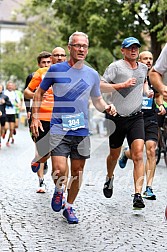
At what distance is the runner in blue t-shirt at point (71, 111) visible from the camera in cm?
651

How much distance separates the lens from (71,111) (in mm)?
6531

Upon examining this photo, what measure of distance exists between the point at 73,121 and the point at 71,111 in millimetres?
100

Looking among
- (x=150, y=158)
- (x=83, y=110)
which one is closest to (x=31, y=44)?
(x=150, y=158)

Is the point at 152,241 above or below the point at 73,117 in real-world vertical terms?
below

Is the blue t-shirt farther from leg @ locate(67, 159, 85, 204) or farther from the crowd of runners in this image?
leg @ locate(67, 159, 85, 204)

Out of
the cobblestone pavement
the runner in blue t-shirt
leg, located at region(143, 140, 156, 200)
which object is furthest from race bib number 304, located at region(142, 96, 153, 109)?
the runner in blue t-shirt

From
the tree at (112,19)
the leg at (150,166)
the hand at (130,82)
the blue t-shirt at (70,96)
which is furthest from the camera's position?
the tree at (112,19)

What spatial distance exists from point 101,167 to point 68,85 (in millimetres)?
6514

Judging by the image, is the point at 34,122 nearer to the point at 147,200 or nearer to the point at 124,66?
the point at 124,66

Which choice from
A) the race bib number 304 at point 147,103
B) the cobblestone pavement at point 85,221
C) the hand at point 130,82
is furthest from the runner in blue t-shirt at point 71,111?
the race bib number 304 at point 147,103

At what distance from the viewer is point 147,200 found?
8219 mm

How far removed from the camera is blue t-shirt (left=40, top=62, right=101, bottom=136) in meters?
6.50

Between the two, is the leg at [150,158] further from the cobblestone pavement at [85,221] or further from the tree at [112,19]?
the tree at [112,19]

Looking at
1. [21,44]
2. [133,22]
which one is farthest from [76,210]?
[21,44]
